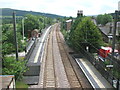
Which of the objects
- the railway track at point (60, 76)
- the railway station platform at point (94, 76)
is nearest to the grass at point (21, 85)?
the railway track at point (60, 76)

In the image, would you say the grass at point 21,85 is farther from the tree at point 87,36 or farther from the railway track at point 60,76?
the tree at point 87,36

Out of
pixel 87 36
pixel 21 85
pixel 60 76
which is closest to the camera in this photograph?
pixel 21 85

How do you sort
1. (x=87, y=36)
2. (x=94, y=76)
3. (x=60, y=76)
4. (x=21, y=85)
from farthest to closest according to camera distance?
(x=87, y=36), (x=60, y=76), (x=94, y=76), (x=21, y=85)

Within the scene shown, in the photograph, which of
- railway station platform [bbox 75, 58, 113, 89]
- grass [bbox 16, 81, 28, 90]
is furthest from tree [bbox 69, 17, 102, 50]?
grass [bbox 16, 81, 28, 90]

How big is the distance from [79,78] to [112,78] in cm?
212

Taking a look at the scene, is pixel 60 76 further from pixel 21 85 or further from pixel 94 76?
pixel 21 85

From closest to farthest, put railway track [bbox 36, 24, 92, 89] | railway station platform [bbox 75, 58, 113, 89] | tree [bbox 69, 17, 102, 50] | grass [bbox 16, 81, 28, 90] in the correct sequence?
grass [bbox 16, 81, 28, 90]
railway station platform [bbox 75, 58, 113, 89]
railway track [bbox 36, 24, 92, 89]
tree [bbox 69, 17, 102, 50]

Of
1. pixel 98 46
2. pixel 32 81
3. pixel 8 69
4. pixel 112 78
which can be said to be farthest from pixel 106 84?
pixel 98 46

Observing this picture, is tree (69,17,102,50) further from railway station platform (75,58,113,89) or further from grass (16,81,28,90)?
grass (16,81,28,90)

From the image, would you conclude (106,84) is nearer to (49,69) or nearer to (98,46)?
(49,69)

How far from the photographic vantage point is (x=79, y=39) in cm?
1582

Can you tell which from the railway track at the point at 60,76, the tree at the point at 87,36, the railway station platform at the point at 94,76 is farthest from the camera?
the tree at the point at 87,36

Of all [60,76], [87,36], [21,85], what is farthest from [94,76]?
[87,36]

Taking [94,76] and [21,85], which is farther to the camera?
[94,76]
